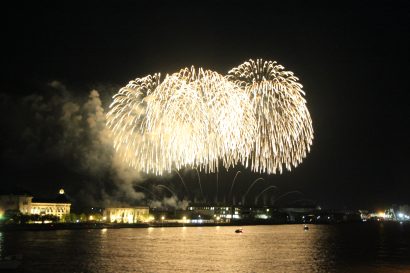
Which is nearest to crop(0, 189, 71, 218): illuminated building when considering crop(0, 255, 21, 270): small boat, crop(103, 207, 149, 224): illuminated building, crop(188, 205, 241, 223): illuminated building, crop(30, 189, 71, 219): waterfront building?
crop(30, 189, 71, 219): waterfront building

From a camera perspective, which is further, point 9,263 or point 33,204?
point 33,204

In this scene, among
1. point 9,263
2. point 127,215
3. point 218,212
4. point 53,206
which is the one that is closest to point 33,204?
point 53,206

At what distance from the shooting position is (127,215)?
396 feet

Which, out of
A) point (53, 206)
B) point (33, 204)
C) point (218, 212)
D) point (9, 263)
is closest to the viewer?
point (9, 263)

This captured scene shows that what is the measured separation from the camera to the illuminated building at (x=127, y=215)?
385 ft

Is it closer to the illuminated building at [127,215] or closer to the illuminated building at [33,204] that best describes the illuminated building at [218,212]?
the illuminated building at [127,215]

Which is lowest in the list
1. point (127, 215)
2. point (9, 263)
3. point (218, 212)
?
point (9, 263)

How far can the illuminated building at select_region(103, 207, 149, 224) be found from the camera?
11725 cm

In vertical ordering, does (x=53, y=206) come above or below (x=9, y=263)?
above

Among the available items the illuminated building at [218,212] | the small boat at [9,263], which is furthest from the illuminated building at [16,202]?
the small boat at [9,263]

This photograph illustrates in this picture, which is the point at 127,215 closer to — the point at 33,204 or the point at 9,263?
the point at 33,204

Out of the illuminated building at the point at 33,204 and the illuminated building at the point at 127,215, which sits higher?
the illuminated building at the point at 33,204

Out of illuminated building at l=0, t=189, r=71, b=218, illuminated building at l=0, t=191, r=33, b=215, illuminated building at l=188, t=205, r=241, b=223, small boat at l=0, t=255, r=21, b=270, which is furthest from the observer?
illuminated building at l=188, t=205, r=241, b=223

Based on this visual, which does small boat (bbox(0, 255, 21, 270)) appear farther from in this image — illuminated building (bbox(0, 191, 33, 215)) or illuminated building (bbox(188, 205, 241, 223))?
illuminated building (bbox(188, 205, 241, 223))
